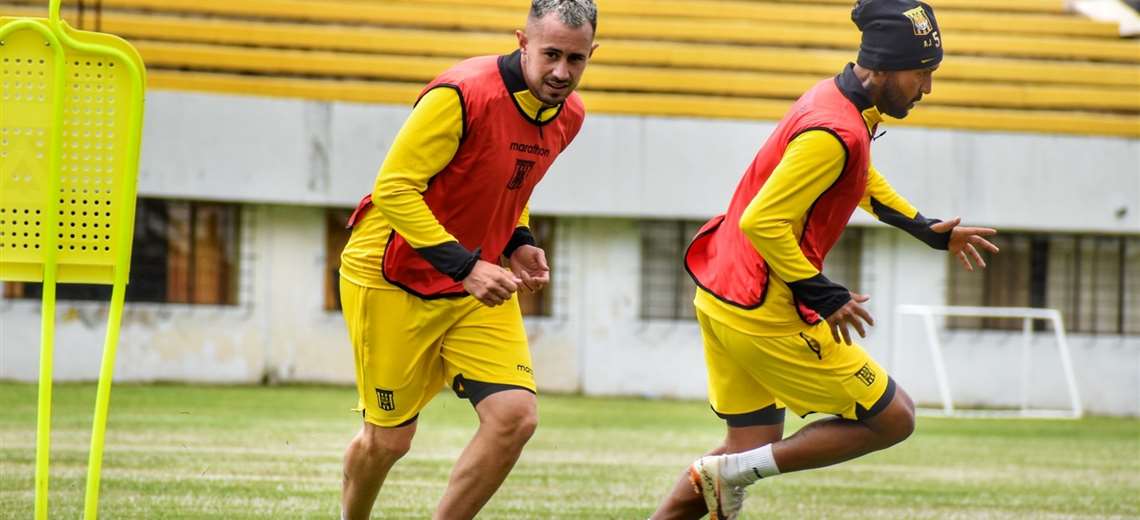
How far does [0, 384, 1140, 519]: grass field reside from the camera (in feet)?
27.9

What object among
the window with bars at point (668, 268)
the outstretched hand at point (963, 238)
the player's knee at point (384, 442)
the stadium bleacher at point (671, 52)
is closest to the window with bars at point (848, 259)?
the window with bars at point (668, 268)

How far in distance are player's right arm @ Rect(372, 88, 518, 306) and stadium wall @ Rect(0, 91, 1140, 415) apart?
16.7 m

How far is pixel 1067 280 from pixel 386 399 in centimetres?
1980

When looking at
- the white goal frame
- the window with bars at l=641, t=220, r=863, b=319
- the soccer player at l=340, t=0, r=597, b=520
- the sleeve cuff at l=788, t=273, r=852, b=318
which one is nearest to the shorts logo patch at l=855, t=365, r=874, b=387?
the sleeve cuff at l=788, t=273, r=852, b=318

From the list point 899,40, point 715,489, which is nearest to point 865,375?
point 715,489

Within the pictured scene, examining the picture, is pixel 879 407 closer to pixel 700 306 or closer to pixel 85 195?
pixel 700 306

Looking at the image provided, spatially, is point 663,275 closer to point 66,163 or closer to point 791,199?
point 791,199

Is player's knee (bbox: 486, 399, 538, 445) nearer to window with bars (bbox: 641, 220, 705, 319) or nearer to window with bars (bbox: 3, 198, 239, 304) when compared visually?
window with bars (bbox: 3, 198, 239, 304)

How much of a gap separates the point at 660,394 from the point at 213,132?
7146mm

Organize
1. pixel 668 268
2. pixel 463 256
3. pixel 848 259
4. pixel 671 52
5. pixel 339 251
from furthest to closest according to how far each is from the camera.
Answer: pixel 848 259 → pixel 671 52 → pixel 668 268 → pixel 339 251 → pixel 463 256

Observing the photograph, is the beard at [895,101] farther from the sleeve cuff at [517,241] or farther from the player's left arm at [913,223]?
the sleeve cuff at [517,241]

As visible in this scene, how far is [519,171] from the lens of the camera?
5848 mm

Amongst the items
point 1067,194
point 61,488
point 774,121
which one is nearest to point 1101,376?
point 1067,194

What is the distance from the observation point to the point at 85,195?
207 inches
